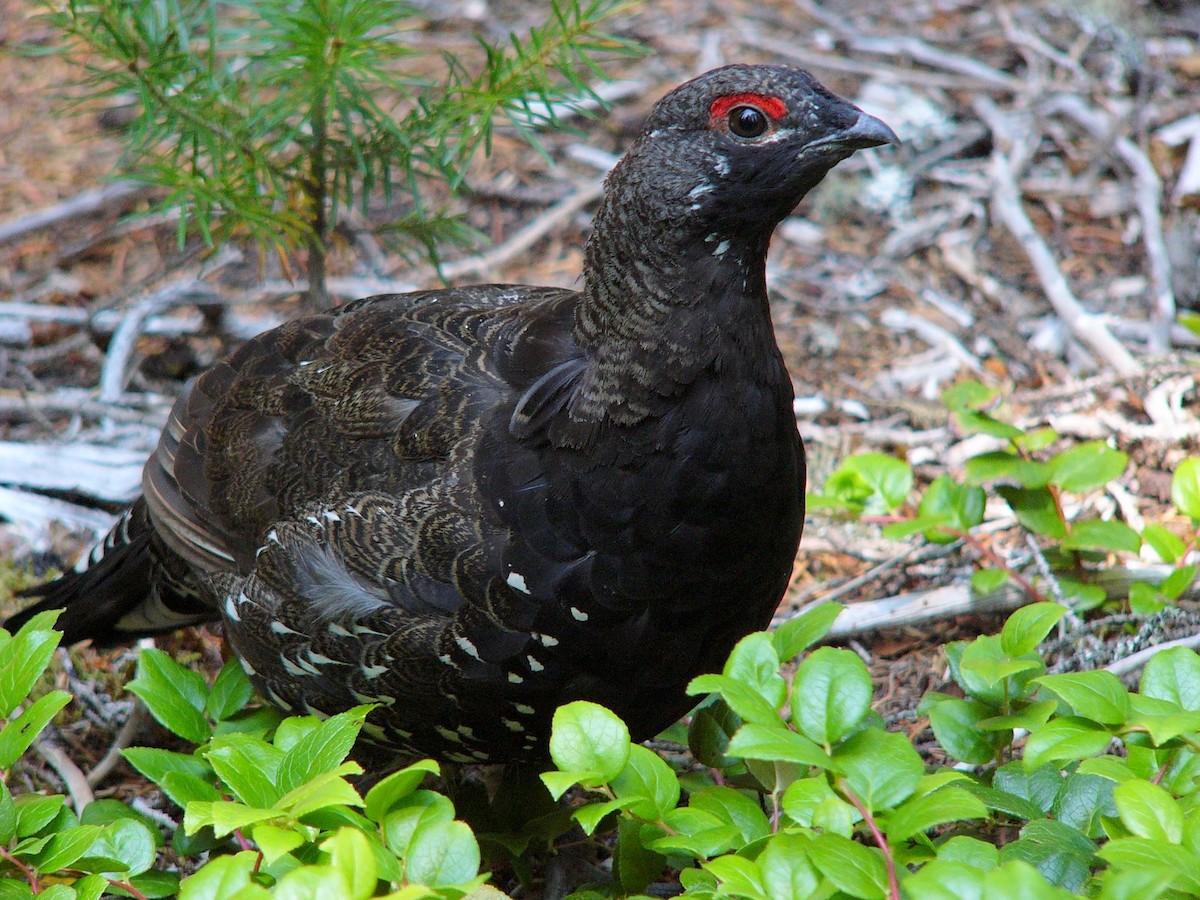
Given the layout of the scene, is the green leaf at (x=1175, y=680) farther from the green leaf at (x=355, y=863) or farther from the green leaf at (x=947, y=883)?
the green leaf at (x=355, y=863)

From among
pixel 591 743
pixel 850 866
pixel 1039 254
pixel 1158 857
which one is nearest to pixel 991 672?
pixel 1158 857

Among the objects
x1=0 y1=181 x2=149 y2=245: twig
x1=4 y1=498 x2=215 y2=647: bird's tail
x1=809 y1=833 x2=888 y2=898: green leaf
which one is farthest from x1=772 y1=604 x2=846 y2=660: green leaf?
x1=0 y1=181 x2=149 y2=245: twig

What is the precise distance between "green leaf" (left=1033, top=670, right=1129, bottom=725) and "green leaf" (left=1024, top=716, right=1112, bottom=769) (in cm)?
3

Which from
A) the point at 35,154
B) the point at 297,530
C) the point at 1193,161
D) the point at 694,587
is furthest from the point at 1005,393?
the point at 35,154

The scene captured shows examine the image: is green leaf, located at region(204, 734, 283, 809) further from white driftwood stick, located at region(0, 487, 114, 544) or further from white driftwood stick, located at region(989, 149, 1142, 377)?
white driftwood stick, located at region(989, 149, 1142, 377)

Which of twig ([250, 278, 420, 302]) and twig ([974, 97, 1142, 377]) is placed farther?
twig ([250, 278, 420, 302])

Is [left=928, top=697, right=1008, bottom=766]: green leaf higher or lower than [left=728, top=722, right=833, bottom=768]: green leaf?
lower

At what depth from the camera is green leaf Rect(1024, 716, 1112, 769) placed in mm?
2402

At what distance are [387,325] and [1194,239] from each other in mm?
3895

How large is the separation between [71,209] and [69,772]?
334 centimetres

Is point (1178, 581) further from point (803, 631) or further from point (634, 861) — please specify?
point (634, 861)

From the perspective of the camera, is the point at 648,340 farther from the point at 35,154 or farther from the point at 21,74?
the point at 21,74

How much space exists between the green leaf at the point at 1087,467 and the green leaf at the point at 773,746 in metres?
1.73

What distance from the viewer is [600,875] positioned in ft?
11.2
